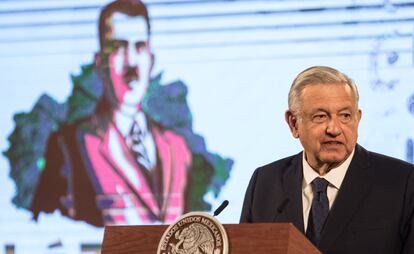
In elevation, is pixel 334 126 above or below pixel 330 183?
above

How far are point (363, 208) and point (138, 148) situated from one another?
6.52 feet

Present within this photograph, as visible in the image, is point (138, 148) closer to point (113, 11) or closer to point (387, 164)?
point (113, 11)

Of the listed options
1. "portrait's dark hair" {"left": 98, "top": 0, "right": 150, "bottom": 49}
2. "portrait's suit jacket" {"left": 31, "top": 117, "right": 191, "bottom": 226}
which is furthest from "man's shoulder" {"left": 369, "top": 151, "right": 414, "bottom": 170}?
"portrait's dark hair" {"left": 98, "top": 0, "right": 150, "bottom": 49}

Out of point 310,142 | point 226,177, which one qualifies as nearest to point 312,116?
point 310,142

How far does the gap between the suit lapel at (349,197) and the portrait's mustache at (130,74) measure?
2.00m

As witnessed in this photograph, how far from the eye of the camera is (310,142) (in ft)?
8.80

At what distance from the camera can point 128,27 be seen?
15.0ft

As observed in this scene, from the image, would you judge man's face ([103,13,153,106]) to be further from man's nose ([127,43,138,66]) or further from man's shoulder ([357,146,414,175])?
man's shoulder ([357,146,414,175])

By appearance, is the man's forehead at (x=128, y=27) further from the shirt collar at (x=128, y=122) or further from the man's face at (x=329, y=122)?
the man's face at (x=329, y=122)

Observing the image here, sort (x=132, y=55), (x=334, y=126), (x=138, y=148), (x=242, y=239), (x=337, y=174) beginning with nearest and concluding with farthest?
(x=242, y=239) < (x=334, y=126) < (x=337, y=174) < (x=138, y=148) < (x=132, y=55)

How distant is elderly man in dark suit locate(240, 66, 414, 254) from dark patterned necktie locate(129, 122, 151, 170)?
1.67m

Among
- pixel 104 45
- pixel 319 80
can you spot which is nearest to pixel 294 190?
pixel 319 80

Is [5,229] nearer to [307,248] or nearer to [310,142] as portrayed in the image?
[310,142]

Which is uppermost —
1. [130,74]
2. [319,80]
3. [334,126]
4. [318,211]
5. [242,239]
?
[130,74]
